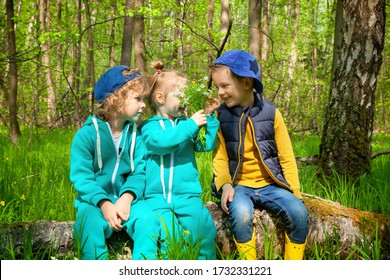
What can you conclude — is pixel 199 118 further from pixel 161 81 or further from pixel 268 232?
pixel 268 232

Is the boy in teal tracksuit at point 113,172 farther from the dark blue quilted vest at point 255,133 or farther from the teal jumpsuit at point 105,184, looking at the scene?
the dark blue quilted vest at point 255,133

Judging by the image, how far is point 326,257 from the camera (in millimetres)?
2275

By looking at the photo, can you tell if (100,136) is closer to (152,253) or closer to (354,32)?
(152,253)

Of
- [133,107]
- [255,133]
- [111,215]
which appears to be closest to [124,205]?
[111,215]

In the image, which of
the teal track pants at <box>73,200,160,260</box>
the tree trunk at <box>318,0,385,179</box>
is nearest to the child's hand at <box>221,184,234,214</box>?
the teal track pants at <box>73,200,160,260</box>

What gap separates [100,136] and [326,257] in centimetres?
156

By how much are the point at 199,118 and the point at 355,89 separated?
5.70 feet

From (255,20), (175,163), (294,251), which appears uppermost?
(255,20)

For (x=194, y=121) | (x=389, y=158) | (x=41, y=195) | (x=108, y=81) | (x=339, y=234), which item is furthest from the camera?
(x=389, y=158)

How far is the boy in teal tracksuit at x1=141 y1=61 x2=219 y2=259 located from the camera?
204 cm

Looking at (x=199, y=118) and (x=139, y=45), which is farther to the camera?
(x=139, y=45)

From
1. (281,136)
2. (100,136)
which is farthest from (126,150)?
(281,136)

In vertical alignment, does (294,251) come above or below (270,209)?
below

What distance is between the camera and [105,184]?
7.00 feet
